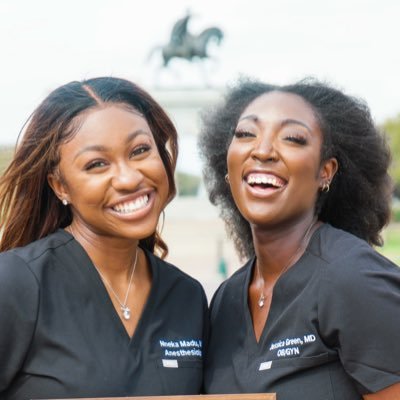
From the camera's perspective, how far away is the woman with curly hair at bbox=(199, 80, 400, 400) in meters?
2.50

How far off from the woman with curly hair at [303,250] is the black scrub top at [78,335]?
223mm

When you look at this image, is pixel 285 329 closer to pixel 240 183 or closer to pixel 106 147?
pixel 240 183

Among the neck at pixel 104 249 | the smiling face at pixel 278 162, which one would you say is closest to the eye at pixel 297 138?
the smiling face at pixel 278 162

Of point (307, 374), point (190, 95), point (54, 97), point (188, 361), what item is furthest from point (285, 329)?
point (190, 95)

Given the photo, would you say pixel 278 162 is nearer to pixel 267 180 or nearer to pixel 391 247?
pixel 267 180

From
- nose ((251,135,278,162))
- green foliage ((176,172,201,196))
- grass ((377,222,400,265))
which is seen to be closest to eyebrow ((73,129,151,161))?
nose ((251,135,278,162))

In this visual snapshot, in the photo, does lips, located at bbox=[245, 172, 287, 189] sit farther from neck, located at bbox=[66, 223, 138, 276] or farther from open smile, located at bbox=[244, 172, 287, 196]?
neck, located at bbox=[66, 223, 138, 276]

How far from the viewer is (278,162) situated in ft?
9.83

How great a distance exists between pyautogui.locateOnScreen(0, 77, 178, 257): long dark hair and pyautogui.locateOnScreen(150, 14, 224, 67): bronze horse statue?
23886mm

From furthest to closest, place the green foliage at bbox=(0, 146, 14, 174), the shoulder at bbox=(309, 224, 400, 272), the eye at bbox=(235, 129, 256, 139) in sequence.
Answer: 1. the green foliage at bbox=(0, 146, 14, 174)
2. the eye at bbox=(235, 129, 256, 139)
3. the shoulder at bbox=(309, 224, 400, 272)

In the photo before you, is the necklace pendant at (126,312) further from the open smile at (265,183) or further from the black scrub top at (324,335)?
the open smile at (265,183)

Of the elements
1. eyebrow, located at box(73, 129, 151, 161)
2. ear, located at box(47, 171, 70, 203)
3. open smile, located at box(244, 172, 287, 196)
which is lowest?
open smile, located at box(244, 172, 287, 196)

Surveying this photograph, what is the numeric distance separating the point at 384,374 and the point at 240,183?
1.01 m

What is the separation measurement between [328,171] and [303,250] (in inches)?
15.3
